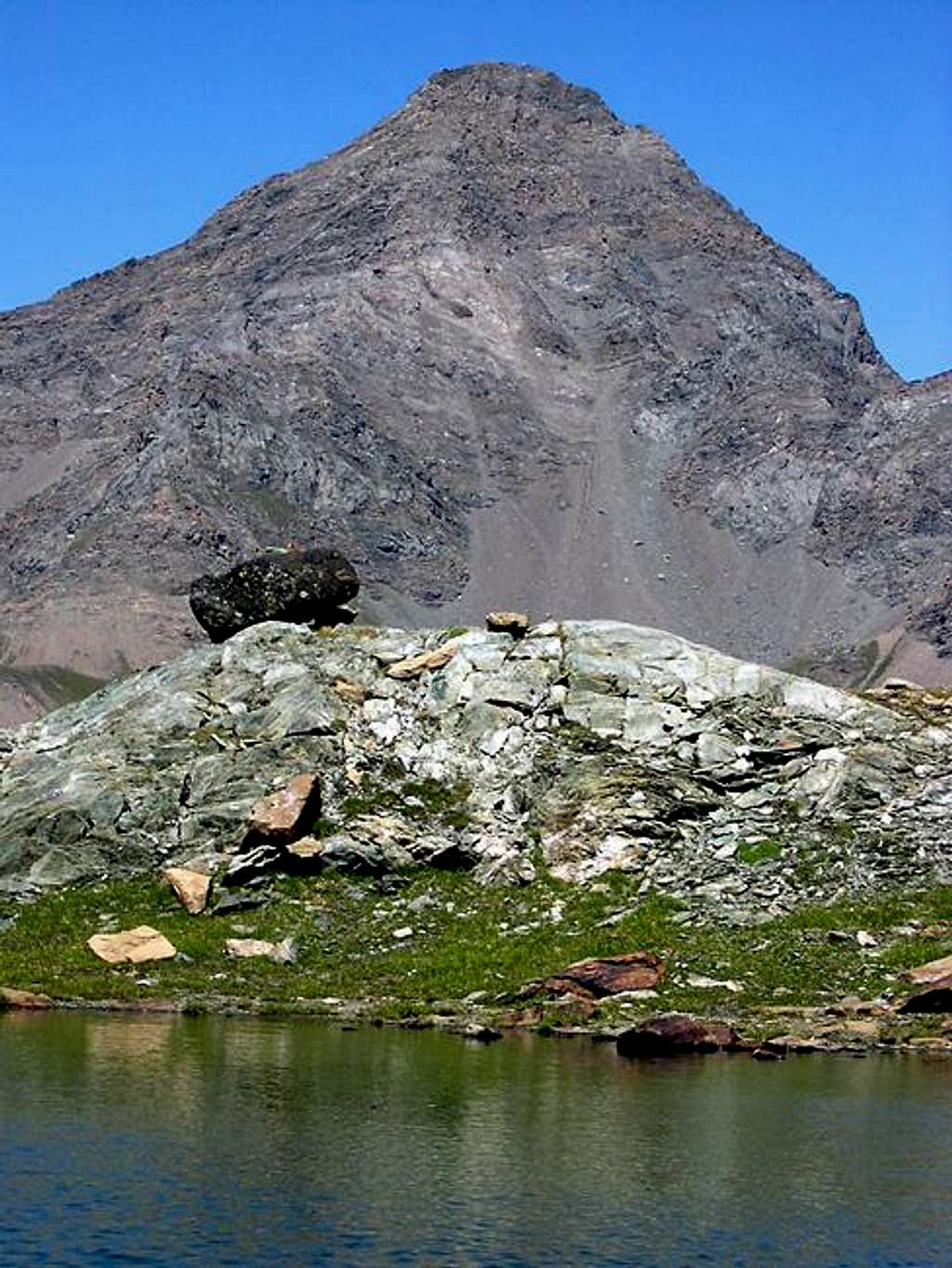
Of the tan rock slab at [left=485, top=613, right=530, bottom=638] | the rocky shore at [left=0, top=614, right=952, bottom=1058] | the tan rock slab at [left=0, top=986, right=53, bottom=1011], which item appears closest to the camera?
the tan rock slab at [left=0, top=986, right=53, bottom=1011]

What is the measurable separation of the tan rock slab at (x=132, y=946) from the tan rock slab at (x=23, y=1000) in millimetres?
5394

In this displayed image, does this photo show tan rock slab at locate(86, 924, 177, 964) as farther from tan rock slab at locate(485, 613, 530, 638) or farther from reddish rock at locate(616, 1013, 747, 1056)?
tan rock slab at locate(485, 613, 530, 638)

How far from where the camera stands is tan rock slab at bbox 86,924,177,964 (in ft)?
206

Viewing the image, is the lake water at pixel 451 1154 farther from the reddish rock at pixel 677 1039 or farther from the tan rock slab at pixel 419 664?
the tan rock slab at pixel 419 664

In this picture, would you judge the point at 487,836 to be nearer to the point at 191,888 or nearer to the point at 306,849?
the point at 306,849

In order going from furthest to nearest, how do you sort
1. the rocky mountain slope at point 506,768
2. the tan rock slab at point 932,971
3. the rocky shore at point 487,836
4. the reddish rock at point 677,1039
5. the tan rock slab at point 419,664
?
the tan rock slab at point 419,664 < the rocky mountain slope at point 506,768 < the rocky shore at point 487,836 < the tan rock slab at point 932,971 < the reddish rock at point 677,1039

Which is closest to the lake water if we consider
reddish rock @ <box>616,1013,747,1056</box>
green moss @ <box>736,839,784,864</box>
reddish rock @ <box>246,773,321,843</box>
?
reddish rock @ <box>616,1013,747,1056</box>

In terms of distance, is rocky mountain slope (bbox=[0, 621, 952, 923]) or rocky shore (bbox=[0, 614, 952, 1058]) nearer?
rocky shore (bbox=[0, 614, 952, 1058])

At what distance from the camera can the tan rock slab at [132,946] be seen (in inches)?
2468

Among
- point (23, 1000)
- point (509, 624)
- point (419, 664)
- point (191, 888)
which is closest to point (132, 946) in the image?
point (191, 888)

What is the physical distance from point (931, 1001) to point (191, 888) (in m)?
26.8

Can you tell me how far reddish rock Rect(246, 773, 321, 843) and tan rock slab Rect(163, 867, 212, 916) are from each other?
3.02m

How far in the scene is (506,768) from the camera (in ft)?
249

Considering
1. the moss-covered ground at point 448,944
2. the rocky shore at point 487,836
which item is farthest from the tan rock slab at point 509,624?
the moss-covered ground at point 448,944
